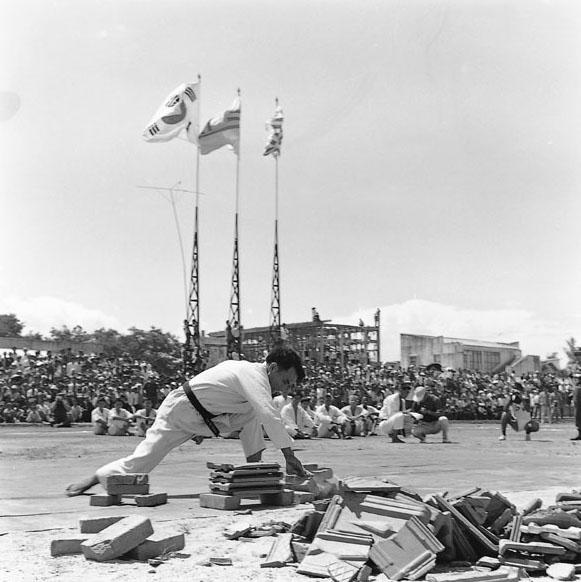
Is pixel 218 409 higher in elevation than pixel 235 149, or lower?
lower

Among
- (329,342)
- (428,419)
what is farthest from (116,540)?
(329,342)

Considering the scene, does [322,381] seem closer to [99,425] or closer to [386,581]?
[99,425]

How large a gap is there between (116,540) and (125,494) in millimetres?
1977

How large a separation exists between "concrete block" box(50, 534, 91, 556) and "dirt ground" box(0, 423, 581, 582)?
0.05m

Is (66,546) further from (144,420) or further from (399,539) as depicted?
(144,420)

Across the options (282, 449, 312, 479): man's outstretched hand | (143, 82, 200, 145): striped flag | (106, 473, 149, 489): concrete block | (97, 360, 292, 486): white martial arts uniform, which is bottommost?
(106, 473, 149, 489): concrete block

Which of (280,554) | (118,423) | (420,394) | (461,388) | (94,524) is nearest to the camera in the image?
(280,554)

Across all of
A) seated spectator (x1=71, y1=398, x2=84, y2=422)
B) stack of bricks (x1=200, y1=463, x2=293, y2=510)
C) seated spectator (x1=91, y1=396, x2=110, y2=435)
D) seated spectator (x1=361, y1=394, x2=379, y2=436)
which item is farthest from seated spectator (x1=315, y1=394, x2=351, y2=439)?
stack of bricks (x1=200, y1=463, x2=293, y2=510)

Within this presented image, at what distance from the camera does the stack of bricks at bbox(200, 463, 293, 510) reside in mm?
5750

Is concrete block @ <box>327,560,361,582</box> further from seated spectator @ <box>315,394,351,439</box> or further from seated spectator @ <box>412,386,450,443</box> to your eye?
seated spectator @ <box>315,394,351,439</box>

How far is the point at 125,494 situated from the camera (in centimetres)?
587

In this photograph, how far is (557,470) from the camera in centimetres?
936

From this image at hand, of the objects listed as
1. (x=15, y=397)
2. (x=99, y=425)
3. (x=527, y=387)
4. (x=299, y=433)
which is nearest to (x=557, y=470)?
(x=299, y=433)

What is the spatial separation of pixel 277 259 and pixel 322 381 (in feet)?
22.8
